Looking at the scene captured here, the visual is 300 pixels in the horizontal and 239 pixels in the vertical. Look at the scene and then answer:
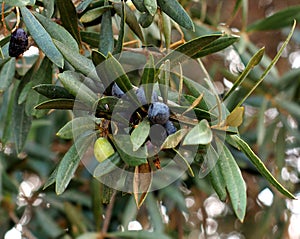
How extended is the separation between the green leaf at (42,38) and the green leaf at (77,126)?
2.5 inches

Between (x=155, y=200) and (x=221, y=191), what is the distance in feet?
2.90

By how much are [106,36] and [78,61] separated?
0.38ft

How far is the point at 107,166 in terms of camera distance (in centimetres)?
66

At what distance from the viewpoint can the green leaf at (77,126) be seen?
2.23ft

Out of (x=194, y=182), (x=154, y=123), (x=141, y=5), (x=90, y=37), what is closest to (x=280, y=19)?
(x=194, y=182)

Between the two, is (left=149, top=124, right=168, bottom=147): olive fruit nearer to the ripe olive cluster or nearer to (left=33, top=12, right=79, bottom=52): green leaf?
the ripe olive cluster

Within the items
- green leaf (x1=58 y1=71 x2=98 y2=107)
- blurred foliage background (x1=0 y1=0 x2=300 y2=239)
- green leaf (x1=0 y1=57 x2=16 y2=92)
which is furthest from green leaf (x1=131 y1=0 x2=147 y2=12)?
blurred foliage background (x1=0 y1=0 x2=300 y2=239)

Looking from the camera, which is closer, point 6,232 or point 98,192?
point 98,192

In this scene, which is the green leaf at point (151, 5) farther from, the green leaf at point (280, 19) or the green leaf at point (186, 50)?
the green leaf at point (280, 19)

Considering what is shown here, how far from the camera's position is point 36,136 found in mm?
1816

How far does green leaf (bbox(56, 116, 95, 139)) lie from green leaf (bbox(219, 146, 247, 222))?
0.49 ft

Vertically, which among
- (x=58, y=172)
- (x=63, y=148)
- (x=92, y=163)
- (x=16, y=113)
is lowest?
(x=63, y=148)

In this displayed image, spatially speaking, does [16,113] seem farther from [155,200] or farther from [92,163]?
[155,200]

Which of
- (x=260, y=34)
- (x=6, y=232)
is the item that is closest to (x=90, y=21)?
(x=6, y=232)
